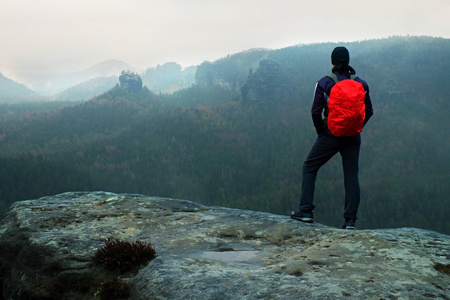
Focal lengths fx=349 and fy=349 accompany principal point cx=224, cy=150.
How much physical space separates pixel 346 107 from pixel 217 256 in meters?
3.56

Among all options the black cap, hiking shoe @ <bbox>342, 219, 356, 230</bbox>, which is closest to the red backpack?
the black cap

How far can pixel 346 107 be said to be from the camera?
648 centimetres

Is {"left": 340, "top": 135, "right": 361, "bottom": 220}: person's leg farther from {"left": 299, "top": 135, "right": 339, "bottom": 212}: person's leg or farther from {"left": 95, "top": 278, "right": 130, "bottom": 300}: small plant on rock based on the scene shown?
{"left": 95, "top": 278, "right": 130, "bottom": 300}: small plant on rock

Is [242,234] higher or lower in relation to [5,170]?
higher

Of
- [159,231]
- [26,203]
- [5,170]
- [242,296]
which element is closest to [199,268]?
[242,296]

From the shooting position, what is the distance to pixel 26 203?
812cm

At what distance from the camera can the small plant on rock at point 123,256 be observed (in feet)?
16.6

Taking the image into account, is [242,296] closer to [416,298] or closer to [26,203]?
[416,298]

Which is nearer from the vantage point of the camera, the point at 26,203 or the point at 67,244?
the point at 67,244

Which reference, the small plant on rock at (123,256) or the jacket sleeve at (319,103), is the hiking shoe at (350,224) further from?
the small plant on rock at (123,256)

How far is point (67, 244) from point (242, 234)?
3093mm

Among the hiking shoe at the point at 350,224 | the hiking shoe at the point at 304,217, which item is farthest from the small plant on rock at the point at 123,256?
the hiking shoe at the point at 350,224

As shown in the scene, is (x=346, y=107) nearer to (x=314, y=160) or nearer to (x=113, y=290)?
(x=314, y=160)

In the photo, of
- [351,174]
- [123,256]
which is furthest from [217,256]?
[351,174]
